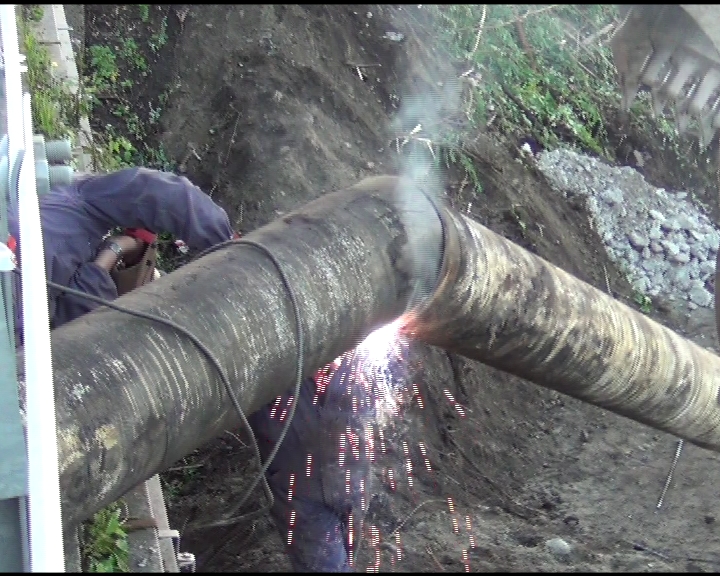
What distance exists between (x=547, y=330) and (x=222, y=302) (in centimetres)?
135

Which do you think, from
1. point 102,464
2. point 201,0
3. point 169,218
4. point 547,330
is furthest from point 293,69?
point 102,464

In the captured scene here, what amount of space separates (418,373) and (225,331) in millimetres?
3126

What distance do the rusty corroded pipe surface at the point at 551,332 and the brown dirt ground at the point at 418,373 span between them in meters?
1.33

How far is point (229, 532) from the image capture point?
15.3ft

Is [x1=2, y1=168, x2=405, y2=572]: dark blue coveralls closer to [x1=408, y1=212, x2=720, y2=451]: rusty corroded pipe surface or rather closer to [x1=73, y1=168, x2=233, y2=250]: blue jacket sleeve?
[x1=73, y1=168, x2=233, y2=250]: blue jacket sleeve

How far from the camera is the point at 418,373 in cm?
568

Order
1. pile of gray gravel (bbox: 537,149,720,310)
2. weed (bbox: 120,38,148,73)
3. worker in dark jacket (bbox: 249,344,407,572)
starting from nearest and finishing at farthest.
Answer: worker in dark jacket (bbox: 249,344,407,572) → weed (bbox: 120,38,148,73) → pile of gray gravel (bbox: 537,149,720,310)

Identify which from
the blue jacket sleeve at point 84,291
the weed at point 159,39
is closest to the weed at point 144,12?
the weed at point 159,39

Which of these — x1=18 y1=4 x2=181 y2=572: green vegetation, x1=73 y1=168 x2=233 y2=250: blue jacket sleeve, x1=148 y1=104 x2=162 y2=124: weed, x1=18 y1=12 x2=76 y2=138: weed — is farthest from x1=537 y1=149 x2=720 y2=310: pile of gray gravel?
x1=73 y1=168 x2=233 y2=250: blue jacket sleeve

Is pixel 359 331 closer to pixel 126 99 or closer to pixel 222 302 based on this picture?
pixel 222 302

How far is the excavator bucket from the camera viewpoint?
112 inches

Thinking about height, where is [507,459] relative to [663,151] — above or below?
below

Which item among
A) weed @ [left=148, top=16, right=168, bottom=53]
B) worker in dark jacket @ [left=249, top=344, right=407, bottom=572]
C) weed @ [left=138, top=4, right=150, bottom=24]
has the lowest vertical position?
worker in dark jacket @ [left=249, top=344, right=407, bottom=572]

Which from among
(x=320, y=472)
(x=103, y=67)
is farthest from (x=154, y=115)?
(x=320, y=472)
